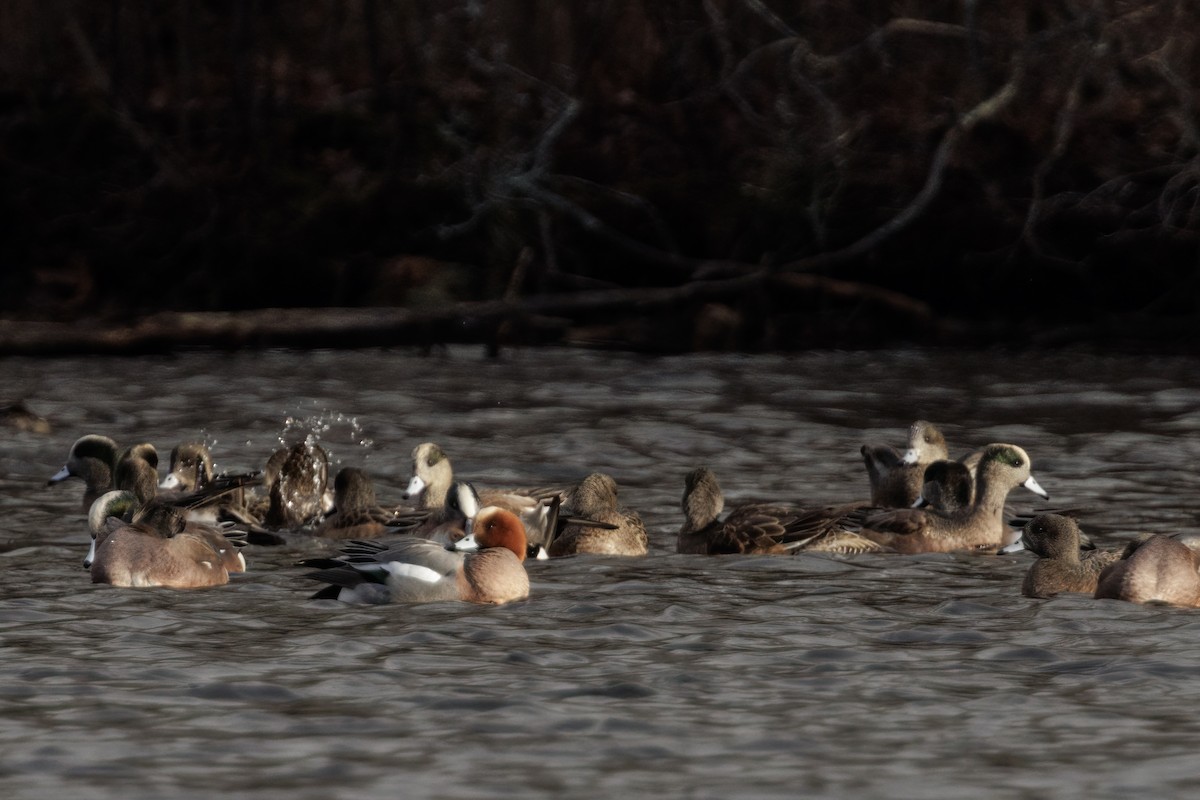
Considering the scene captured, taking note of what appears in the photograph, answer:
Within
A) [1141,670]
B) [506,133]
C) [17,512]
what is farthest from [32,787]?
[506,133]

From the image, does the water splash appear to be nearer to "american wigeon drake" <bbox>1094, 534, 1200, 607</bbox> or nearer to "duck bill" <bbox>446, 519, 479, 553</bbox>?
"duck bill" <bbox>446, 519, 479, 553</bbox>

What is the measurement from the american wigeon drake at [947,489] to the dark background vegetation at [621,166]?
11.1m

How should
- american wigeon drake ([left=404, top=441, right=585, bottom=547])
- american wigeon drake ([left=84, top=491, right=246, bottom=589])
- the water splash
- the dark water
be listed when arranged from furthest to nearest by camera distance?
the water splash
american wigeon drake ([left=404, top=441, right=585, bottom=547])
american wigeon drake ([left=84, top=491, right=246, bottom=589])
the dark water

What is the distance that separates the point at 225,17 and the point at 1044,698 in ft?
79.8

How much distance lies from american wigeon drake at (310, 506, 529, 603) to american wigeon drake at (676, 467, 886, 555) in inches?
72.8

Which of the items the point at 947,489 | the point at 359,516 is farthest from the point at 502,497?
the point at 947,489

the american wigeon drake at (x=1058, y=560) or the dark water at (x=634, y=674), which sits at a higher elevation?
the american wigeon drake at (x=1058, y=560)

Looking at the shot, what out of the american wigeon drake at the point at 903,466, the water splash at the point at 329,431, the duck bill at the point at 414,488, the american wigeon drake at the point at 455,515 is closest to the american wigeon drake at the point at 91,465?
the duck bill at the point at 414,488

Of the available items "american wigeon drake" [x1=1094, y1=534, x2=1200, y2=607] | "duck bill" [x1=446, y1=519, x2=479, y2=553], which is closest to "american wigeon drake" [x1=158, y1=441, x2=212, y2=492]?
"duck bill" [x1=446, y1=519, x2=479, y2=553]

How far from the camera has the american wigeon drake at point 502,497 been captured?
11.6m

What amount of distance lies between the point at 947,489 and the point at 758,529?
1380 millimetres

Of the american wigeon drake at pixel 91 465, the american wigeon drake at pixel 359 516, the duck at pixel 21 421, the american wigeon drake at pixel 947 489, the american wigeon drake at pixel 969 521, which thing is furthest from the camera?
the duck at pixel 21 421

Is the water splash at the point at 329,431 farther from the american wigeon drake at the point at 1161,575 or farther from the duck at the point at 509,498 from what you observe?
the american wigeon drake at the point at 1161,575

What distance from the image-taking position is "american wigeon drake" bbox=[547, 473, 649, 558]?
11664 mm
